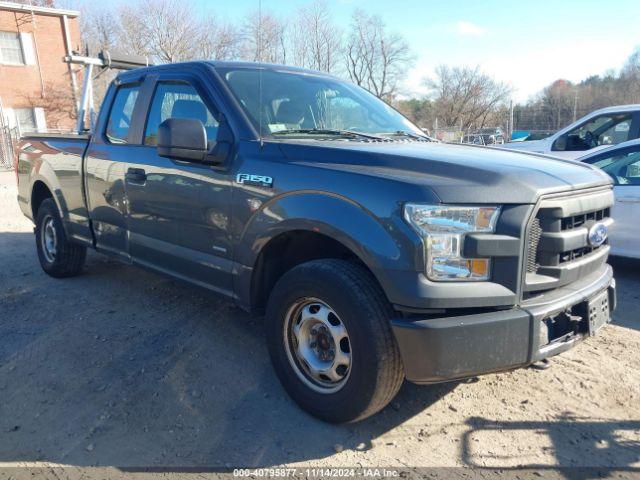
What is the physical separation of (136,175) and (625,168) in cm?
502

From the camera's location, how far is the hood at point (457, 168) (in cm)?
238

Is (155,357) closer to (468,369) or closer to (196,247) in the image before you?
(196,247)

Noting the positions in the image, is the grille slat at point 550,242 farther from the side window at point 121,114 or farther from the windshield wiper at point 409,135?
the side window at point 121,114

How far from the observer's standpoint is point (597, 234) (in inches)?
113

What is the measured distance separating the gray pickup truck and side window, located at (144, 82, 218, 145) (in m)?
0.02

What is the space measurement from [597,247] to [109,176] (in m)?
3.62

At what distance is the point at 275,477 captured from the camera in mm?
2488

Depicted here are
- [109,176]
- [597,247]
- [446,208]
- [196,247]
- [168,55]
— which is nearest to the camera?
[446,208]

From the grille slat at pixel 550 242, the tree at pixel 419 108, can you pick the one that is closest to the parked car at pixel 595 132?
the grille slat at pixel 550 242

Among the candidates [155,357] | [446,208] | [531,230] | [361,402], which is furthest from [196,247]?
[531,230]

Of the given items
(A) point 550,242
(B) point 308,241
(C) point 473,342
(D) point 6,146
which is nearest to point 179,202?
(B) point 308,241

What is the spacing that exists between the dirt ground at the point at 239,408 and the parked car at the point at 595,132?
4574mm

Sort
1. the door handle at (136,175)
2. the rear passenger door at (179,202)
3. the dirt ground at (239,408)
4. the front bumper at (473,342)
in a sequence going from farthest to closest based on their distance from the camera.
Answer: the door handle at (136,175) → the rear passenger door at (179,202) → the dirt ground at (239,408) → the front bumper at (473,342)

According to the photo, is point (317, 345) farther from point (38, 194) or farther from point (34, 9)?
point (34, 9)
